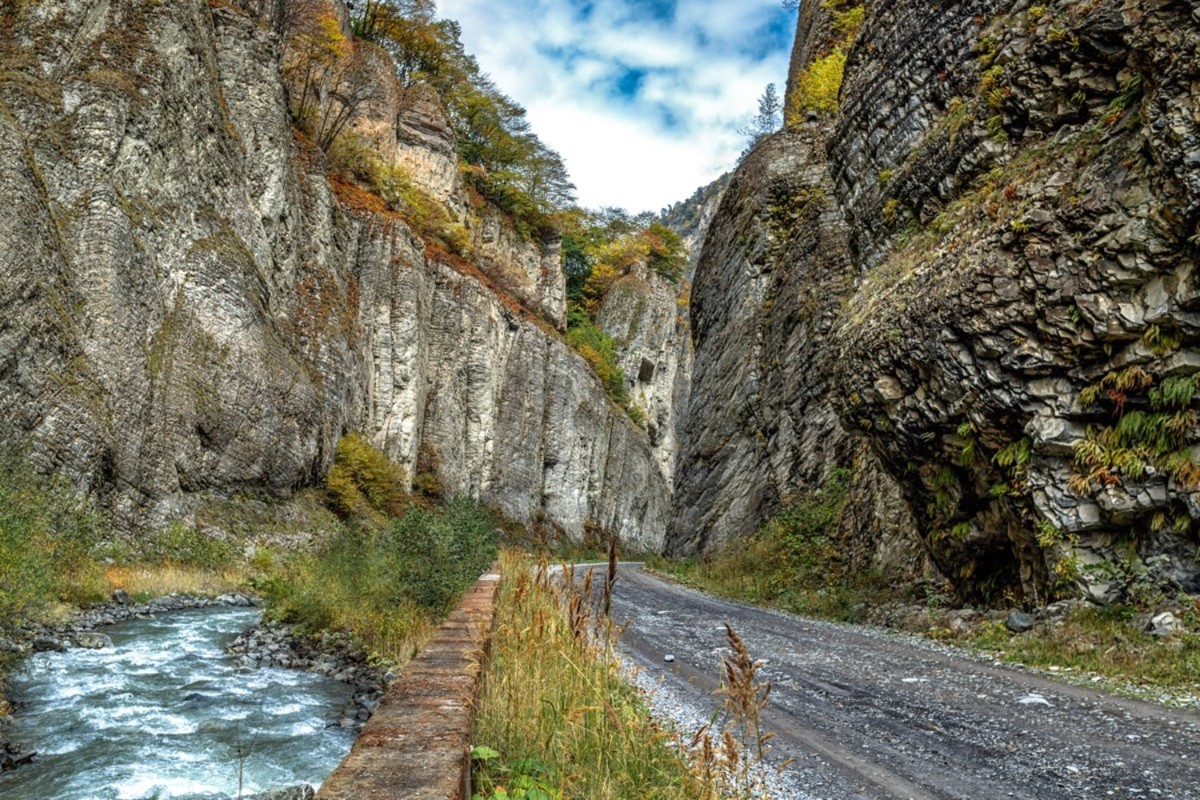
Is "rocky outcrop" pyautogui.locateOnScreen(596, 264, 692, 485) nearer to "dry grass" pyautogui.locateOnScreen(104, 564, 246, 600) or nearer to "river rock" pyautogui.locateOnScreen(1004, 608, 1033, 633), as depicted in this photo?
"dry grass" pyautogui.locateOnScreen(104, 564, 246, 600)

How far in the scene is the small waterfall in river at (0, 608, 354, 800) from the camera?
6.23 metres

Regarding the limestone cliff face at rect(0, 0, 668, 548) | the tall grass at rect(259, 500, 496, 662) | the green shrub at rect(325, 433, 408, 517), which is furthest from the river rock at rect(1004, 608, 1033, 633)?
the green shrub at rect(325, 433, 408, 517)

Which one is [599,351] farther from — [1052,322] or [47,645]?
[1052,322]

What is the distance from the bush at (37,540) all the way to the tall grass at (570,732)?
7.30 metres

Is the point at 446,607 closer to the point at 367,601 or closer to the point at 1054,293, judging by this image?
the point at 367,601

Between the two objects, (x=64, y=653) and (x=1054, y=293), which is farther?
(x=64, y=653)

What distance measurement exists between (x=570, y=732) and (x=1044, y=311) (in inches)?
314

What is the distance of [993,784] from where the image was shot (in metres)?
3.84

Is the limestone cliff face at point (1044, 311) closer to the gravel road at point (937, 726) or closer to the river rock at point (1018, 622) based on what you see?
the river rock at point (1018, 622)

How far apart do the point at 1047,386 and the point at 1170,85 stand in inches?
133

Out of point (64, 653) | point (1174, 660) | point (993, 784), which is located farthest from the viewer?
point (64, 653)

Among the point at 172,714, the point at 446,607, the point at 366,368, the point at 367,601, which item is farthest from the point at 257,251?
the point at 172,714

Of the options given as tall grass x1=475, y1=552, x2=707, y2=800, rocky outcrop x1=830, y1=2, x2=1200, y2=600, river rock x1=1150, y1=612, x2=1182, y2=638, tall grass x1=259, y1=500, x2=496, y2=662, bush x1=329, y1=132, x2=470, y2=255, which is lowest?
tall grass x1=259, y1=500, x2=496, y2=662

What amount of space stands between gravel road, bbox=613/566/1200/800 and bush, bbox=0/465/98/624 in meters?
7.39
